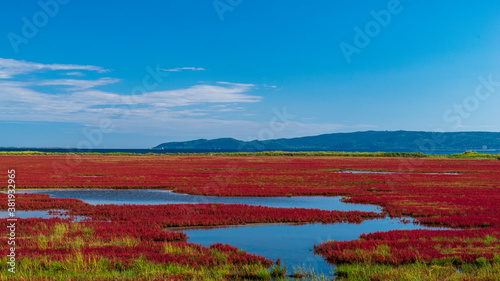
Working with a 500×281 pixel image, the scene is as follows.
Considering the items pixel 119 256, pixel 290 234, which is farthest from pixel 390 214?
pixel 119 256

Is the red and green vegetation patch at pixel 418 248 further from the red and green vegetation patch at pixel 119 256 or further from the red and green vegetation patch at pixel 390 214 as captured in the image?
the red and green vegetation patch at pixel 119 256

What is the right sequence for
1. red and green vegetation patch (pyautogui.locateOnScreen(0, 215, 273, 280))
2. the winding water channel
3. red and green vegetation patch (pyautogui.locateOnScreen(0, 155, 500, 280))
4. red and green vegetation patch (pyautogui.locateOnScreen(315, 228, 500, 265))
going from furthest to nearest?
the winding water channel, red and green vegetation patch (pyautogui.locateOnScreen(315, 228, 500, 265)), red and green vegetation patch (pyautogui.locateOnScreen(0, 155, 500, 280)), red and green vegetation patch (pyautogui.locateOnScreen(0, 215, 273, 280))

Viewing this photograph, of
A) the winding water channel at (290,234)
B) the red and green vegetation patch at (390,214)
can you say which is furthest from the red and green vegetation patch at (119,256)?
the red and green vegetation patch at (390,214)

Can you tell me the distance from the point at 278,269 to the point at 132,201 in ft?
65.3

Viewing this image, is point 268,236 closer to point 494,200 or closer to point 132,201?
point 132,201

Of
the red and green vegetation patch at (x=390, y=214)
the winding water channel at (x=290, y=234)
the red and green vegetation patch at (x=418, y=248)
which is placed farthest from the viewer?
the winding water channel at (x=290, y=234)

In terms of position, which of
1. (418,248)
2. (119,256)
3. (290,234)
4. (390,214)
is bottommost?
(390,214)

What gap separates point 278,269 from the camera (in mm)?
12031

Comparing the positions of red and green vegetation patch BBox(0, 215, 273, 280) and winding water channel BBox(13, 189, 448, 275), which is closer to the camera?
red and green vegetation patch BBox(0, 215, 273, 280)

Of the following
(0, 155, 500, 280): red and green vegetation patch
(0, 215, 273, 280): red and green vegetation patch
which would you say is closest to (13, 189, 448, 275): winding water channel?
(0, 155, 500, 280): red and green vegetation patch

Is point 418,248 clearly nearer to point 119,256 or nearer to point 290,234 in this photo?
point 290,234

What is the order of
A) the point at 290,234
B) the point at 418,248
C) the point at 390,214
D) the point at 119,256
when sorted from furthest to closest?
the point at 390,214 < the point at 290,234 < the point at 418,248 < the point at 119,256

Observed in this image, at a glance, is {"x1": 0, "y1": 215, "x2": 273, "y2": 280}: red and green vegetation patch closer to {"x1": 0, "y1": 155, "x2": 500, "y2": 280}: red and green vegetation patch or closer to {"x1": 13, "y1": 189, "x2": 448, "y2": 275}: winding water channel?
{"x1": 13, "y1": 189, "x2": 448, "y2": 275}: winding water channel

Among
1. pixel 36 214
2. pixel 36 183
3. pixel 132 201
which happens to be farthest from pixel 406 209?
pixel 36 183
